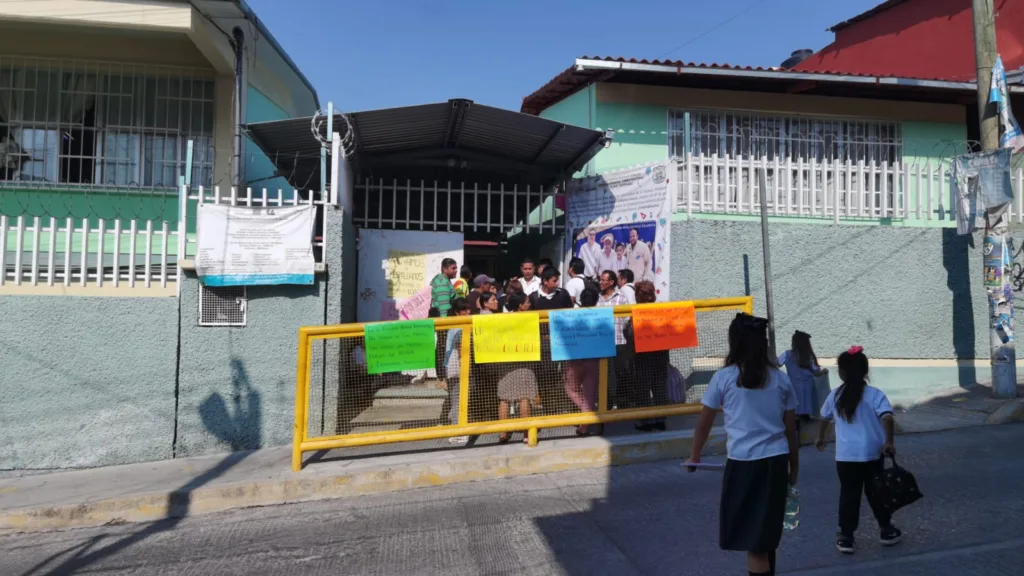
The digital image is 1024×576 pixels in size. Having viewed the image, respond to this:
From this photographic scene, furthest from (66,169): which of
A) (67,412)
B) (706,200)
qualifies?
(706,200)

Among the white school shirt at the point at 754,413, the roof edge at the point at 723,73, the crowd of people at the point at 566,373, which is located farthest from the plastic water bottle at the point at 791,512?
the roof edge at the point at 723,73

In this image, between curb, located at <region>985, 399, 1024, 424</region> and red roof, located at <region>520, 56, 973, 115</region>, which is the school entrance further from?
curb, located at <region>985, 399, 1024, 424</region>

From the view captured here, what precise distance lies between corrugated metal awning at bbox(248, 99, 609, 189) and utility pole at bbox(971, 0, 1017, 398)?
4.58 meters

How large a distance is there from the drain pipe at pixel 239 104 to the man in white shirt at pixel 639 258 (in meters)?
5.57

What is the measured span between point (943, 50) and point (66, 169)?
647 inches

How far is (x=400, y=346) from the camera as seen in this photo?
6141 millimetres

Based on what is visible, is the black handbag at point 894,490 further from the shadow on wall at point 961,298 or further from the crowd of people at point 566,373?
the shadow on wall at point 961,298

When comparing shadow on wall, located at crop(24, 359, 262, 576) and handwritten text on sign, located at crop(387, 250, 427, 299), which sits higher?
handwritten text on sign, located at crop(387, 250, 427, 299)

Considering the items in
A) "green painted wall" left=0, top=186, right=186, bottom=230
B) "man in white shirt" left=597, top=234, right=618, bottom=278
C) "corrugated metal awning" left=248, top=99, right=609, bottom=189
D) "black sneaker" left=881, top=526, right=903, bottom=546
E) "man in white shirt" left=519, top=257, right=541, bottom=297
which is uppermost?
"corrugated metal awning" left=248, top=99, right=609, bottom=189

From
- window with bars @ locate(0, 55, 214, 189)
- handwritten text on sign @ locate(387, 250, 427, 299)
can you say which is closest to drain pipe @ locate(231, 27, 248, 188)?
window with bars @ locate(0, 55, 214, 189)

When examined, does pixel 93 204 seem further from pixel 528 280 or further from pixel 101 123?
pixel 528 280

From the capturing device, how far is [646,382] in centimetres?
667

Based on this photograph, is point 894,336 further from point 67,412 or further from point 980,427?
point 67,412

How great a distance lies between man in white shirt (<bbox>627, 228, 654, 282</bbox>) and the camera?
884 cm
